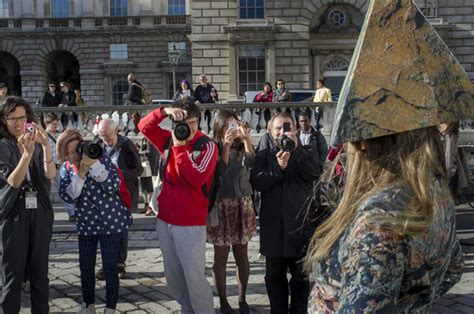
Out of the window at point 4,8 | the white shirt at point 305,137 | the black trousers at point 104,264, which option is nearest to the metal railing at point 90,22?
the window at point 4,8

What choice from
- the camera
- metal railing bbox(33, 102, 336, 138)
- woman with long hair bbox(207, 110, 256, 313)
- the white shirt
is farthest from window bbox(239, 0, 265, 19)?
the camera

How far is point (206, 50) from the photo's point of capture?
25.5 meters

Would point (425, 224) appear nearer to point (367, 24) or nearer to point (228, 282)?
point (367, 24)

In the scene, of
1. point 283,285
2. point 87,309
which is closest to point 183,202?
point 283,285

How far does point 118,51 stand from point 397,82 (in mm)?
39936

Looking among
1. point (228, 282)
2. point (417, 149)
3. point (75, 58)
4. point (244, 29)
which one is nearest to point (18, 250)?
point (228, 282)

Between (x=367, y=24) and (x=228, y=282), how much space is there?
496 centimetres

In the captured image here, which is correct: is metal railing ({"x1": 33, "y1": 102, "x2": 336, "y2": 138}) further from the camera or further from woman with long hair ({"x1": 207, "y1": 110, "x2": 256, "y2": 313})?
the camera

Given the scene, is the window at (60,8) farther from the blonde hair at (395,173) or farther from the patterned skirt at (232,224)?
the blonde hair at (395,173)

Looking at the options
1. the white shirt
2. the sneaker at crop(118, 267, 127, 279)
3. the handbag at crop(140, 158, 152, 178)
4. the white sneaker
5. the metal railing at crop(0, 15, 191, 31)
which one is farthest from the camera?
the metal railing at crop(0, 15, 191, 31)

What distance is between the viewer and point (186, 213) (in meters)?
4.52

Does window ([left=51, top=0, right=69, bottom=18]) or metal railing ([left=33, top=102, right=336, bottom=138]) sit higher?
window ([left=51, top=0, right=69, bottom=18])

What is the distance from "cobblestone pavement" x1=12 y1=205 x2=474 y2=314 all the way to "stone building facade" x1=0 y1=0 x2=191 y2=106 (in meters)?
32.1

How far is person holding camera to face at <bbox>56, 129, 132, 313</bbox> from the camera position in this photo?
16.3 ft
